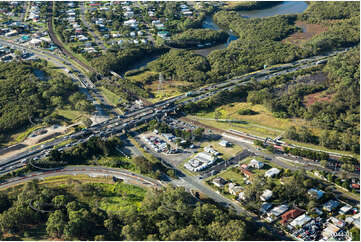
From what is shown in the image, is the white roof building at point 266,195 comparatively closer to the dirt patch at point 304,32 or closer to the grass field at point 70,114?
the grass field at point 70,114

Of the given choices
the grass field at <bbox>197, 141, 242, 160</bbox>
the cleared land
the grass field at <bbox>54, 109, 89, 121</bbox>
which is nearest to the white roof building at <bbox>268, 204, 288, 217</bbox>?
the grass field at <bbox>197, 141, 242, 160</bbox>

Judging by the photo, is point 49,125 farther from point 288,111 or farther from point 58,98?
point 288,111


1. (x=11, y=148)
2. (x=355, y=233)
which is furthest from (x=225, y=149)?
(x=11, y=148)

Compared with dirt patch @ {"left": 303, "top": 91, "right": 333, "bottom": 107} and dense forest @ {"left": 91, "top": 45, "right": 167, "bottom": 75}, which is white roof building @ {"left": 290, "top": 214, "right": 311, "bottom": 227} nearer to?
dirt patch @ {"left": 303, "top": 91, "right": 333, "bottom": 107}

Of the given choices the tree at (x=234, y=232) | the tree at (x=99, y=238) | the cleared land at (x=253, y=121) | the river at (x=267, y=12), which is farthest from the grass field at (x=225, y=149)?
the river at (x=267, y=12)

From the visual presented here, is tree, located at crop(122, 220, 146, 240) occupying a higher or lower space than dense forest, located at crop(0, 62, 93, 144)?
lower
